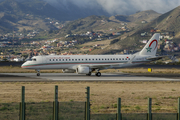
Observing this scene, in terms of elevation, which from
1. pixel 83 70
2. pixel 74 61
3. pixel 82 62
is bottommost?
pixel 83 70

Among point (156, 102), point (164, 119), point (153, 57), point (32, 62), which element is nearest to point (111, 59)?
point (153, 57)

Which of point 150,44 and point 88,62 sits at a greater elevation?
point 150,44

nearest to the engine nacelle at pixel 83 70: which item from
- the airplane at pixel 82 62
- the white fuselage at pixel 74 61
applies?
the airplane at pixel 82 62

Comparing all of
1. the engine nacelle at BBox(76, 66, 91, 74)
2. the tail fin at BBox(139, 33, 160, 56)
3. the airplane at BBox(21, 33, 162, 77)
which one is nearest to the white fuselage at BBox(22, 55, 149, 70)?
the airplane at BBox(21, 33, 162, 77)

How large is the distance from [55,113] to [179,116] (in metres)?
4.92

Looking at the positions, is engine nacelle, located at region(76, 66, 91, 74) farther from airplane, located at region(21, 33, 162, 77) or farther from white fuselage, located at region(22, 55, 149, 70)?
white fuselage, located at region(22, 55, 149, 70)

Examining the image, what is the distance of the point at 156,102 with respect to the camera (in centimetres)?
2042

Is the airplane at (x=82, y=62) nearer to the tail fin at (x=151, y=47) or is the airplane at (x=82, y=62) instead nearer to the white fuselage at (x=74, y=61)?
the white fuselage at (x=74, y=61)

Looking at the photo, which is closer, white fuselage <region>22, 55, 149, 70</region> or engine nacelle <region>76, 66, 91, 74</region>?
engine nacelle <region>76, 66, 91, 74</region>

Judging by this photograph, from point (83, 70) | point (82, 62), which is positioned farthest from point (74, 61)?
point (83, 70)

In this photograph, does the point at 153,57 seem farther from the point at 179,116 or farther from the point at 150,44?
the point at 179,116

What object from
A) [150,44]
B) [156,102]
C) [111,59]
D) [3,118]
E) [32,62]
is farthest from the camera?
[150,44]

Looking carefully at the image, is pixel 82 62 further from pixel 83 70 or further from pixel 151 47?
pixel 151 47

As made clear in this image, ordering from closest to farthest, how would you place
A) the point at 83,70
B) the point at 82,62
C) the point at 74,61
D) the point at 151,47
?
the point at 83,70 → the point at 74,61 → the point at 82,62 → the point at 151,47
